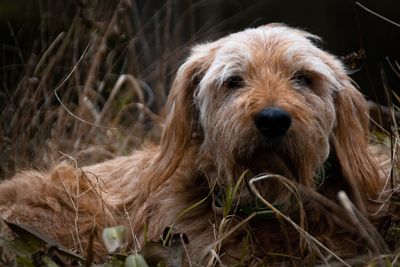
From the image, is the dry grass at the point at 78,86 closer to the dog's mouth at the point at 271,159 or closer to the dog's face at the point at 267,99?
the dog's face at the point at 267,99

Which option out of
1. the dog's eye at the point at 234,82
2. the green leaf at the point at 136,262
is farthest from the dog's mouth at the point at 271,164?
the green leaf at the point at 136,262

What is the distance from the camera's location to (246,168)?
388 cm

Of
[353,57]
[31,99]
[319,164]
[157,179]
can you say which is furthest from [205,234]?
[31,99]

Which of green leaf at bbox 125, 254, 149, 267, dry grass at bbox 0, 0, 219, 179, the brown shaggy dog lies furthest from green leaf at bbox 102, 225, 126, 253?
dry grass at bbox 0, 0, 219, 179

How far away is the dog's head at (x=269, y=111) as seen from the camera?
3.68 metres

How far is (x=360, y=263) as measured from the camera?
356 cm

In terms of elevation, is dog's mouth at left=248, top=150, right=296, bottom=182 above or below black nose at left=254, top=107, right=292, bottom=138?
below

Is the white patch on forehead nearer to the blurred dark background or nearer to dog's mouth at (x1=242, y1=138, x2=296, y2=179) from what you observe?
dog's mouth at (x1=242, y1=138, x2=296, y2=179)

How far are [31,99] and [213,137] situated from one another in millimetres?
1653

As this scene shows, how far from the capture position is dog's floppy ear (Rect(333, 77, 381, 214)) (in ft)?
13.3

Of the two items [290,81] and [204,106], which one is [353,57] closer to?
[290,81]

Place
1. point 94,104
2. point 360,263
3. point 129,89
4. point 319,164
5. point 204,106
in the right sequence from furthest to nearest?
1. point 129,89
2. point 94,104
3. point 204,106
4. point 319,164
5. point 360,263

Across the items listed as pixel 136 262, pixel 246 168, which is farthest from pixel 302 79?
pixel 136 262

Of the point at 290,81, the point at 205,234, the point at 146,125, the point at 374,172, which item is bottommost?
the point at 146,125
